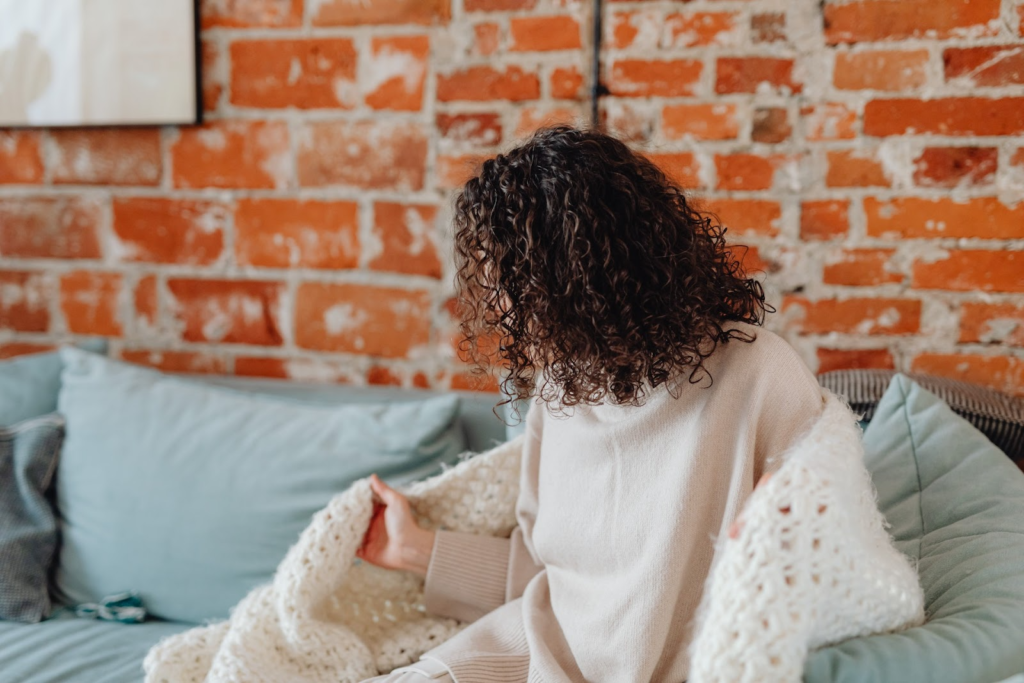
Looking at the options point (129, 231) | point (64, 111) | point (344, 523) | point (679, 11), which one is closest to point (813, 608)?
point (344, 523)

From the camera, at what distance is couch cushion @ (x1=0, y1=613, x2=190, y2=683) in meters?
1.12

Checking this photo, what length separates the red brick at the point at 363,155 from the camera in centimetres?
152

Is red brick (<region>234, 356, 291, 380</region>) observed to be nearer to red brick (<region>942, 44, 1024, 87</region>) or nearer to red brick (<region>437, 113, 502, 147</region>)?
red brick (<region>437, 113, 502, 147</region>)

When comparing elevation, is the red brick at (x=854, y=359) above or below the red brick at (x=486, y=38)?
below

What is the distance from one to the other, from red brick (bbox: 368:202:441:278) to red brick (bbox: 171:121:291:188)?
8.7 inches

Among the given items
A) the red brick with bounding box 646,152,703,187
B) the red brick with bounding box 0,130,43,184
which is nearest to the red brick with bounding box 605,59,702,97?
the red brick with bounding box 646,152,703,187

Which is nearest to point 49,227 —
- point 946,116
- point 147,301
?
point 147,301

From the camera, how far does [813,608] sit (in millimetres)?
715

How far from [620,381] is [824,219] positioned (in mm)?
653

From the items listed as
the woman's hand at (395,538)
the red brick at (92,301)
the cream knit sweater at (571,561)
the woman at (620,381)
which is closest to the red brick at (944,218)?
the woman at (620,381)

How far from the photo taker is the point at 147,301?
5.57ft

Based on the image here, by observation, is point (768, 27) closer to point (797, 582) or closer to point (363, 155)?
point (363, 155)

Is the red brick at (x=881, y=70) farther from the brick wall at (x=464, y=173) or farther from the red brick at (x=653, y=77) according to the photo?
the red brick at (x=653, y=77)

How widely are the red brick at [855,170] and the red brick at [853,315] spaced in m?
0.20
